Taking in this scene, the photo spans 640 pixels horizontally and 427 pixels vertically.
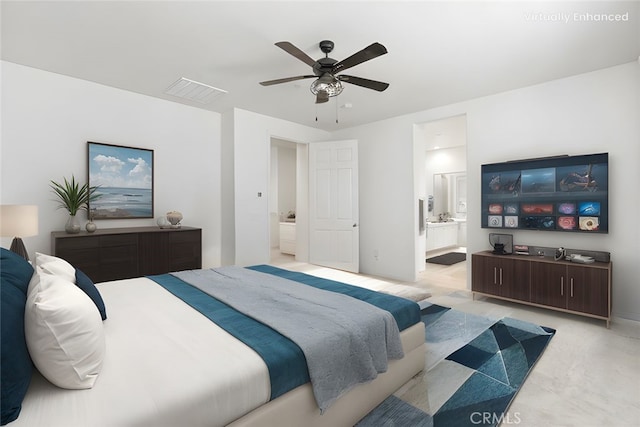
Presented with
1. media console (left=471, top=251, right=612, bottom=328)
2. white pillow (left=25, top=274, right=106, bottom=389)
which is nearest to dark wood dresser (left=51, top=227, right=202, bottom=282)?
white pillow (left=25, top=274, right=106, bottom=389)

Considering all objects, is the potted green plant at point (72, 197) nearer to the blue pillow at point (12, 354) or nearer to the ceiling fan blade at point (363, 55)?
the blue pillow at point (12, 354)

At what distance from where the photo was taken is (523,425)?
5.69 ft

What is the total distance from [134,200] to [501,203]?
4.80 metres

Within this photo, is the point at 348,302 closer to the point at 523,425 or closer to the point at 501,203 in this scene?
the point at 523,425

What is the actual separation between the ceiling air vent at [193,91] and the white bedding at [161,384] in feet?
9.80

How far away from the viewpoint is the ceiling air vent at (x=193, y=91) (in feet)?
12.3

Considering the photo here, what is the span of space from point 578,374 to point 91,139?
5.32 m

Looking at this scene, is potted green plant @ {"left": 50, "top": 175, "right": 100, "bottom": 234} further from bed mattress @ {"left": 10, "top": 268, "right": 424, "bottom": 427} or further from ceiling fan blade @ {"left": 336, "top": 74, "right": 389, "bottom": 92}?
ceiling fan blade @ {"left": 336, "top": 74, "right": 389, "bottom": 92}

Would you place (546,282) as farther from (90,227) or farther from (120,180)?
(120,180)

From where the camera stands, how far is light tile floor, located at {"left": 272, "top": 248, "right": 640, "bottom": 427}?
1.81m

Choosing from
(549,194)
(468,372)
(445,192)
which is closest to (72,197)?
(468,372)

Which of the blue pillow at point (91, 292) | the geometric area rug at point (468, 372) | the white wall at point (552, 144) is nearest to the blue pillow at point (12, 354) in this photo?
the blue pillow at point (91, 292)

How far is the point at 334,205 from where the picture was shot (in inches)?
226

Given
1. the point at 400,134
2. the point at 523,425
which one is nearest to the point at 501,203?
the point at 400,134
